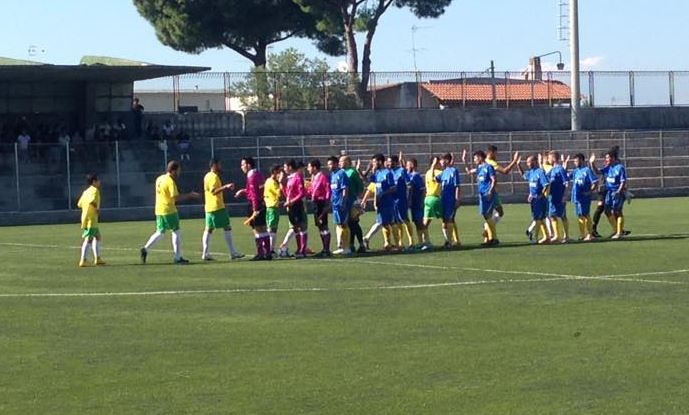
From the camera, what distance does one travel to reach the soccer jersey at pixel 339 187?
2588 cm

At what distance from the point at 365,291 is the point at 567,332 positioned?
16.4 feet

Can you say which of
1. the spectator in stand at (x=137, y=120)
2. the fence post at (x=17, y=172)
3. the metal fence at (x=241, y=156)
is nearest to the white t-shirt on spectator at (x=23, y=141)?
the metal fence at (x=241, y=156)

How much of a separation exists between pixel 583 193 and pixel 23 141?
24826 millimetres

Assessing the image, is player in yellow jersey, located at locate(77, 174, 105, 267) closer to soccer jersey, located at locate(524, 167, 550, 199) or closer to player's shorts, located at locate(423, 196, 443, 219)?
player's shorts, located at locate(423, 196, 443, 219)

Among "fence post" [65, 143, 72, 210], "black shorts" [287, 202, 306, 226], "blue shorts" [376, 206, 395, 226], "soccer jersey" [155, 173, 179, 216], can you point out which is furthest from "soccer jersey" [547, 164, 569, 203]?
"fence post" [65, 143, 72, 210]

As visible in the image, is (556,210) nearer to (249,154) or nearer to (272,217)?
(272,217)

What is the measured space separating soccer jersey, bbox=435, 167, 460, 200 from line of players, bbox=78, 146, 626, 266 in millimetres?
19

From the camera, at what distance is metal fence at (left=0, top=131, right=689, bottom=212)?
155ft

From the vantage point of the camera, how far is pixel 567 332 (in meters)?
14.3

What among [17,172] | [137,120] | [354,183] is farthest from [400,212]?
[137,120]

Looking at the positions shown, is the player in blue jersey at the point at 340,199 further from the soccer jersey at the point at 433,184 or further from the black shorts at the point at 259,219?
the soccer jersey at the point at 433,184

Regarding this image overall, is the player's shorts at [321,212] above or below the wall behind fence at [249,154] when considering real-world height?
below

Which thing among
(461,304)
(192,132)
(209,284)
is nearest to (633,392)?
(461,304)

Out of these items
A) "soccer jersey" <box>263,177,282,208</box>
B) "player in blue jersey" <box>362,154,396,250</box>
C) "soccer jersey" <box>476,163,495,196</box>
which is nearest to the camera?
"soccer jersey" <box>263,177,282,208</box>
